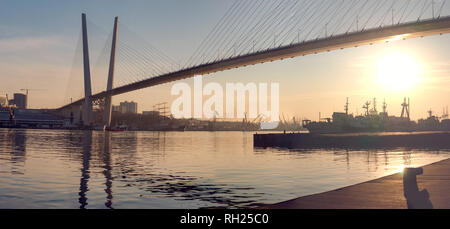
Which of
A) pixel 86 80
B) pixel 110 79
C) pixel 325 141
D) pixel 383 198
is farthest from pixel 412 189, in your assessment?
pixel 86 80

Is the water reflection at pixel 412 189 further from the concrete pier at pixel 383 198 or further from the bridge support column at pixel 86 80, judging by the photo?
the bridge support column at pixel 86 80

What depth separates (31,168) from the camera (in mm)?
22578

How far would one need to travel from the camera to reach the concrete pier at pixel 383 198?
29.8 ft

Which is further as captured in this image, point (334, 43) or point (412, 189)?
point (334, 43)

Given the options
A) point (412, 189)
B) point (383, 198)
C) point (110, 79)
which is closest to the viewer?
point (412, 189)

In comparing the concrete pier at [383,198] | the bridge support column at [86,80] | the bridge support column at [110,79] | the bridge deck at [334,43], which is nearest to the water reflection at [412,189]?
the concrete pier at [383,198]

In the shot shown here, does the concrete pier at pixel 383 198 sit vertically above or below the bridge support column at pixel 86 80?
below

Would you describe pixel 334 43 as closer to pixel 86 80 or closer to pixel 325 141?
pixel 325 141

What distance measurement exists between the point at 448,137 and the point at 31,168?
248 ft

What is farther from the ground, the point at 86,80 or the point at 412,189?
the point at 86,80

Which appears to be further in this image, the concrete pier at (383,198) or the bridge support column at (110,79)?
the bridge support column at (110,79)

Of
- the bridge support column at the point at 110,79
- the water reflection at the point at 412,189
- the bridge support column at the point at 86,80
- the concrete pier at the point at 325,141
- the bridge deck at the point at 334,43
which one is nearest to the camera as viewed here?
the water reflection at the point at 412,189

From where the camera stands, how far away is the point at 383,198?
33.3 feet

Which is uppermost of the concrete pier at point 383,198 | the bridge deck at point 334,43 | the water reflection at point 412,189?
the bridge deck at point 334,43
